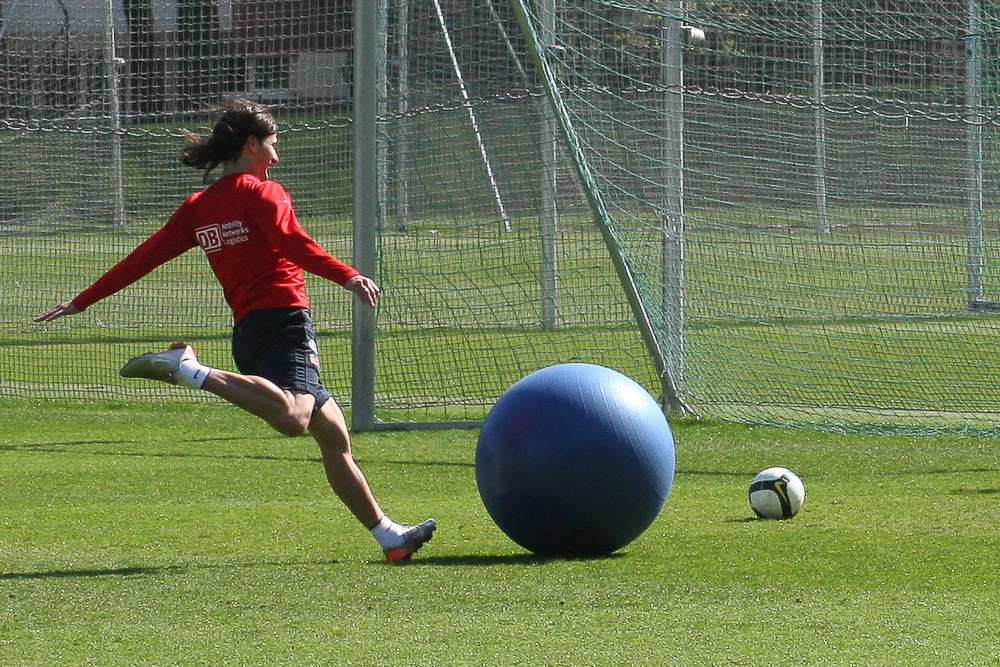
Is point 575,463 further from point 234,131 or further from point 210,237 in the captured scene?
point 234,131

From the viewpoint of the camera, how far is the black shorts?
5961 mm

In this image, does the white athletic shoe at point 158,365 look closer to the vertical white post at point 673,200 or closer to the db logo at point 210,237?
the db logo at point 210,237

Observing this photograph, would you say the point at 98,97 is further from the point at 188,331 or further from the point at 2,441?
the point at 2,441

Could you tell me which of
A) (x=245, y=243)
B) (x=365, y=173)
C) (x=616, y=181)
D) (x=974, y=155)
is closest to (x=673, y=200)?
(x=616, y=181)

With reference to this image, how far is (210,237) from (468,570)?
5.73 feet

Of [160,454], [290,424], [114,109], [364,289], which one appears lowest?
[160,454]

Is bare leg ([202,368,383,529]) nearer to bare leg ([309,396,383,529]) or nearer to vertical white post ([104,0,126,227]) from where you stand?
bare leg ([309,396,383,529])

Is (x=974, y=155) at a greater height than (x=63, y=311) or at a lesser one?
greater

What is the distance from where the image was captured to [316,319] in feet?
50.0

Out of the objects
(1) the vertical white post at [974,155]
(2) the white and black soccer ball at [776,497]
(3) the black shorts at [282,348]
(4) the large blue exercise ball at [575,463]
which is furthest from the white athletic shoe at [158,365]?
(1) the vertical white post at [974,155]

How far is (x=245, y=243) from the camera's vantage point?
19.7ft

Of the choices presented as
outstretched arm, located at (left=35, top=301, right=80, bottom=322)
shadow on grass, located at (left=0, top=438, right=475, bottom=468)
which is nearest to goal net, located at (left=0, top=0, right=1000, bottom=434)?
shadow on grass, located at (left=0, top=438, right=475, bottom=468)

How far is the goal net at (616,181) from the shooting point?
1026cm

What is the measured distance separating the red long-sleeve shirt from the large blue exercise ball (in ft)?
3.09
